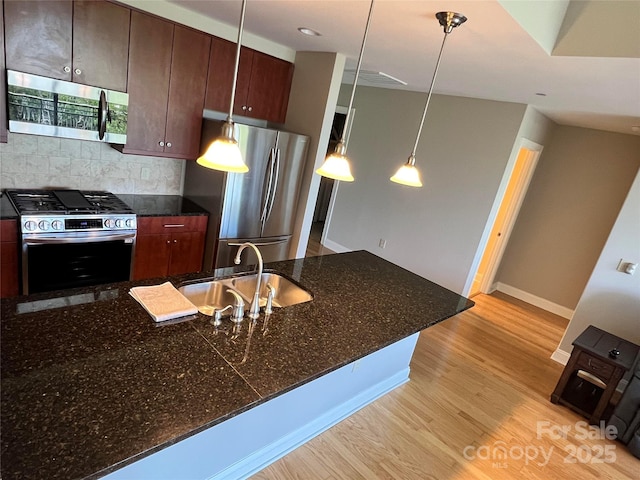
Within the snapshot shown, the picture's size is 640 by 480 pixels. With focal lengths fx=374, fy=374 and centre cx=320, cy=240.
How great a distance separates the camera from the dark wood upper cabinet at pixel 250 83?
3.13 m

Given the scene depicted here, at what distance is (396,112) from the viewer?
4789mm

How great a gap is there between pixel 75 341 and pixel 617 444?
138 inches

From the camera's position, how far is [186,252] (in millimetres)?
3281

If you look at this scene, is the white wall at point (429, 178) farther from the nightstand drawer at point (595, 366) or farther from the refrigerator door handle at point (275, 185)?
the refrigerator door handle at point (275, 185)

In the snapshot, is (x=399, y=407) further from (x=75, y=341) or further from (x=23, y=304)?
(x=23, y=304)

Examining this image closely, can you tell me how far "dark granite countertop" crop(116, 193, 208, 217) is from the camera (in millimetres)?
3018

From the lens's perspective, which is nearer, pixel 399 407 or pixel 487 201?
pixel 399 407

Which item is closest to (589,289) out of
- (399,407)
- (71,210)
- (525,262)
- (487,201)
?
(487,201)

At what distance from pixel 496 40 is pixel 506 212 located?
11.0 feet

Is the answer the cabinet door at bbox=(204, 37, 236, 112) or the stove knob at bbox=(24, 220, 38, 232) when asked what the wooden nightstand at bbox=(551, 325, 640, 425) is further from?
the stove knob at bbox=(24, 220, 38, 232)

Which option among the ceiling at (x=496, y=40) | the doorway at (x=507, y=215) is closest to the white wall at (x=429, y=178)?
the doorway at (x=507, y=215)

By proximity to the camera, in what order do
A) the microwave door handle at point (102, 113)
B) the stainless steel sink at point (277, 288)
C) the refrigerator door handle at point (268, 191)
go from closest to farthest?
1. the stainless steel sink at point (277, 288)
2. the microwave door handle at point (102, 113)
3. the refrigerator door handle at point (268, 191)

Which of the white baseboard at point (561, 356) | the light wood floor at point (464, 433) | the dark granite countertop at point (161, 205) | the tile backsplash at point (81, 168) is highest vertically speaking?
the tile backsplash at point (81, 168)

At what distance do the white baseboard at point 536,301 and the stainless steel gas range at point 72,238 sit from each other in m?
4.77
